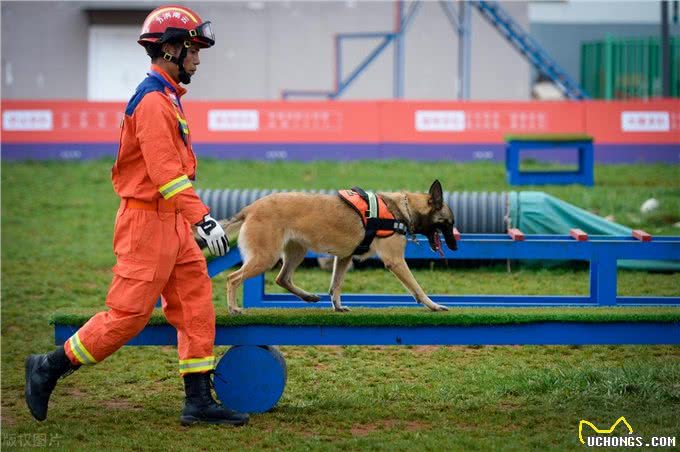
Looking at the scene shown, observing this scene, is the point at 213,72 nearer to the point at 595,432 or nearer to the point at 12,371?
the point at 12,371

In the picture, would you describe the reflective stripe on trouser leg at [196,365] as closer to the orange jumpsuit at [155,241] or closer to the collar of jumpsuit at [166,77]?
the orange jumpsuit at [155,241]

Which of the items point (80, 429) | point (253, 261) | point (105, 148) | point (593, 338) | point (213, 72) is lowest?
point (80, 429)

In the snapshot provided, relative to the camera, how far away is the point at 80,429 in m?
6.19

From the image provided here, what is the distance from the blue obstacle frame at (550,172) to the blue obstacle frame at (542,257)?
8.51 meters

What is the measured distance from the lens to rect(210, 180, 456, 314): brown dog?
6824mm

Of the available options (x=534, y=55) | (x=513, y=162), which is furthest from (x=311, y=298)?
(x=534, y=55)

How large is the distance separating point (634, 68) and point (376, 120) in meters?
13.6

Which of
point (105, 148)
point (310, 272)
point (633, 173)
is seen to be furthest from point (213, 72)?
point (310, 272)

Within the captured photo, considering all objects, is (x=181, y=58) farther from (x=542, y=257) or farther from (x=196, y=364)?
(x=542, y=257)

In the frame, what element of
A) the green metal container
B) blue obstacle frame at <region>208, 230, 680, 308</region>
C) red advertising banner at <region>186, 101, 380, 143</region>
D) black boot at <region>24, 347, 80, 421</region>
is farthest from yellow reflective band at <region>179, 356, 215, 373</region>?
the green metal container

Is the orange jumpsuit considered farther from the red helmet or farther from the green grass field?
the green grass field

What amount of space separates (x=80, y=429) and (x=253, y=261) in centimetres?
149

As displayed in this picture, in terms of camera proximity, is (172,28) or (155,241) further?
(172,28)

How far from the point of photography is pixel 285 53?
101 ft
